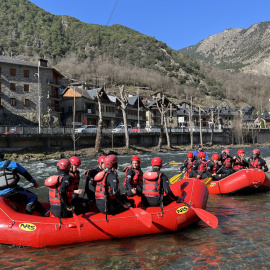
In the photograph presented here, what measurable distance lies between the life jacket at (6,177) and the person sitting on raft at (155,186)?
3.41 m

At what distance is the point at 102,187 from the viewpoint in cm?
727

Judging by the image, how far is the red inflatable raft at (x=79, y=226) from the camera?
688 centimetres

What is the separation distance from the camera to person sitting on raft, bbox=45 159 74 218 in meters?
6.73

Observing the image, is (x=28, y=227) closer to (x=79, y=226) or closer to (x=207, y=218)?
(x=79, y=226)

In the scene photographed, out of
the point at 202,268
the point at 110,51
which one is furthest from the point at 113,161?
the point at 110,51

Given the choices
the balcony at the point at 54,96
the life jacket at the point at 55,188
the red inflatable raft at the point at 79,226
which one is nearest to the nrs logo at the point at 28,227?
the red inflatable raft at the point at 79,226

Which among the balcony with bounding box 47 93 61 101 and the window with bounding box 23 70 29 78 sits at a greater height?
the window with bounding box 23 70 29 78

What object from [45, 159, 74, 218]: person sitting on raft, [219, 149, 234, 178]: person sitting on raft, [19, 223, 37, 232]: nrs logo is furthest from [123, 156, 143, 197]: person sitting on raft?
[219, 149, 234, 178]: person sitting on raft

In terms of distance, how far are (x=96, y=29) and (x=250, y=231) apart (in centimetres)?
18951

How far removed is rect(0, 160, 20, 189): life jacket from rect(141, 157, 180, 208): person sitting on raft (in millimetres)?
3413

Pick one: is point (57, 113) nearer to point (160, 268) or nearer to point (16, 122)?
point (16, 122)

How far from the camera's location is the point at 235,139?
69375 mm

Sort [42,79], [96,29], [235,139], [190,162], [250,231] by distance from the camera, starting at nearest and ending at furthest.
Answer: [250,231] < [190,162] < [42,79] < [235,139] < [96,29]

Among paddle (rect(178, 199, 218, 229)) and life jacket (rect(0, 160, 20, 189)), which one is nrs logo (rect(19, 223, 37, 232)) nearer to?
life jacket (rect(0, 160, 20, 189))
